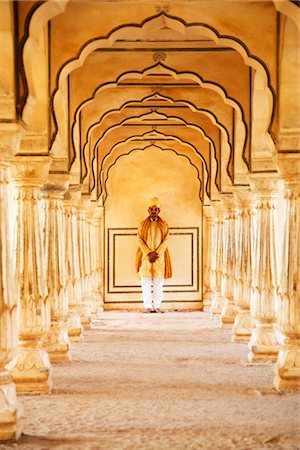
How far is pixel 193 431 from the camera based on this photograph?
6.01 metres

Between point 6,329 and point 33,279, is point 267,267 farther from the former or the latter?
point 6,329

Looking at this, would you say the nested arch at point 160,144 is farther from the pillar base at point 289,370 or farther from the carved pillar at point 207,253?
the pillar base at point 289,370

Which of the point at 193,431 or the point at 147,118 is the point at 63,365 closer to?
the point at 193,431

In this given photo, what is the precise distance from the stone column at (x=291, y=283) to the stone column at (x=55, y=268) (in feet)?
9.71

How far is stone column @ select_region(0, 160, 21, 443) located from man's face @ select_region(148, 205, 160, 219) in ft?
37.5

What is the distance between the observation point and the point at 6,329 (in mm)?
5754

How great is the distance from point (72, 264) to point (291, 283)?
480 centimetres

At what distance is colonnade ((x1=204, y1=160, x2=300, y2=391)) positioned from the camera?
24.6 ft

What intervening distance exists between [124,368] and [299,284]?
8.68 ft

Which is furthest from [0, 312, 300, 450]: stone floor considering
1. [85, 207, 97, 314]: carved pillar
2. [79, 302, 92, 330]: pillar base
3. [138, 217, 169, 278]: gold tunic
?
[138, 217, 169, 278]: gold tunic

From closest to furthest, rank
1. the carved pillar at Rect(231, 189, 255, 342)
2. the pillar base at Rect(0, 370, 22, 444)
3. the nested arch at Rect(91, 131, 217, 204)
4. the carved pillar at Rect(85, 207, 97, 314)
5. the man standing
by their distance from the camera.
→ the pillar base at Rect(0, 370, 22, 444) < the carved pillar at Rect(231, 189, 255, 342) < the carved pillar at Rect(85, 207, 97, 314) < the nested arch at Rect(91, 131, 217, 204) < the man standing

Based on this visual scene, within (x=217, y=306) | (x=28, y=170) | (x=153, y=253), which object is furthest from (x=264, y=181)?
(x=153, y=253)

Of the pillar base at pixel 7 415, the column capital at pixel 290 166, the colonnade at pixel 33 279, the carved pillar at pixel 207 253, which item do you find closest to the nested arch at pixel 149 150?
the carved pillar at pixel 207 253

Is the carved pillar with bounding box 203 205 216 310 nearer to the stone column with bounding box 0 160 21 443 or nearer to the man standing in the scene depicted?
the man standing
